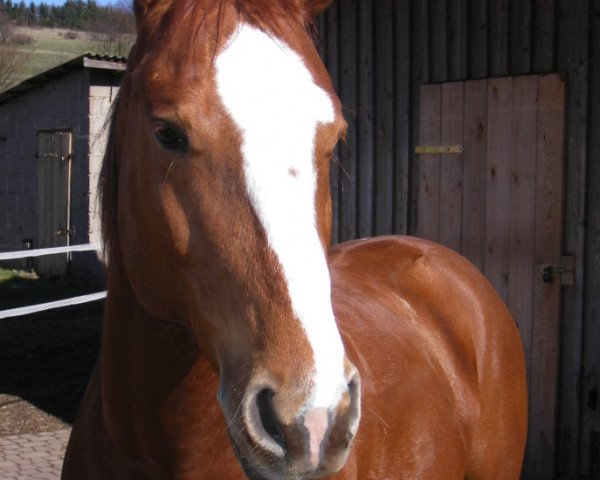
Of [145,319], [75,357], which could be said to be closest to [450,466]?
[145,319]

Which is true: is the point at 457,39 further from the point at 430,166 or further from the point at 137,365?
the point at 137,365

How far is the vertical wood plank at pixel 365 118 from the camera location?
17.6 feet

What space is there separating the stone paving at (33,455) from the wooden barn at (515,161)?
2685mm

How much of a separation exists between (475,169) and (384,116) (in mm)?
864

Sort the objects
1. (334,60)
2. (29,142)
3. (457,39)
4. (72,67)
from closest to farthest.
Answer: (457,39)
(334,60)
(72,67)
(29,142)

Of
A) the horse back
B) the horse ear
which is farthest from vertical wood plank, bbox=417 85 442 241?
the horse ear

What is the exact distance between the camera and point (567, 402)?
442cm

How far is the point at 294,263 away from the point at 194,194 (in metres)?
0.26

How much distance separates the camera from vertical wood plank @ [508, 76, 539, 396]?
176 inches

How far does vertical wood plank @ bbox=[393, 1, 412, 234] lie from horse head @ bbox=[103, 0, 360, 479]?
3.54 m

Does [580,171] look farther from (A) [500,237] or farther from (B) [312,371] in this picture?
(B) [312,371]

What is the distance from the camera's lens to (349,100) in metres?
5.48

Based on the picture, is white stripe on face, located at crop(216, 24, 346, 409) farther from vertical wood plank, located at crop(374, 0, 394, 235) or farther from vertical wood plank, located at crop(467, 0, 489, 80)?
vertical wood plank, located at crop(374, 0, 394, 235)

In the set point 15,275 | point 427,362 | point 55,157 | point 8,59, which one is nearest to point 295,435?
point 427,362
